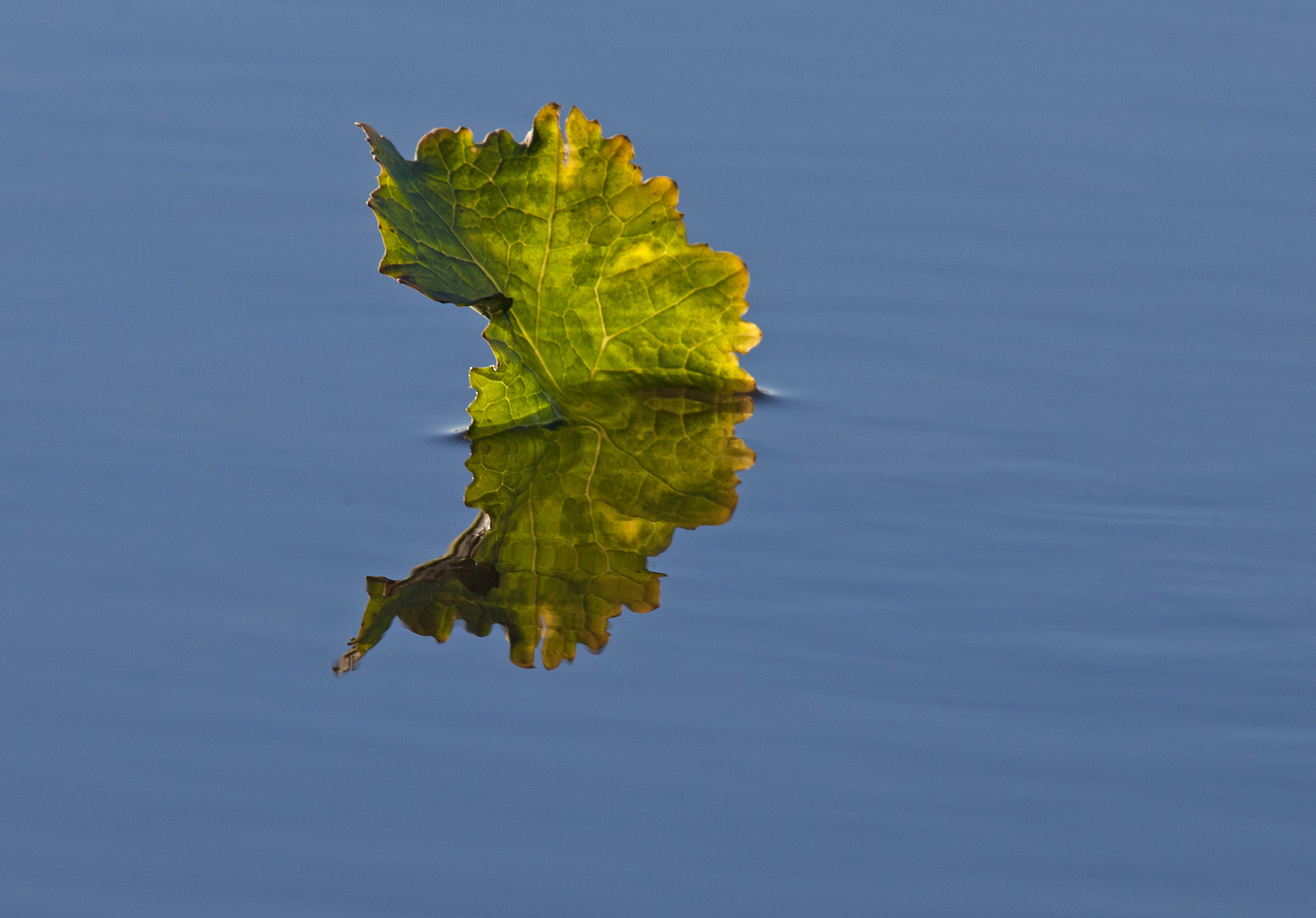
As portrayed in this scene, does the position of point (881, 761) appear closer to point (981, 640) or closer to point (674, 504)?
point (981, 640)

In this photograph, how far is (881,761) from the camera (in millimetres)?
2787

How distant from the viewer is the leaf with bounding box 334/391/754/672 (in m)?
3.23

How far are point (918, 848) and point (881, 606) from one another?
0.75 meters

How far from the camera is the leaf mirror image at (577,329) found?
3742 millimetres

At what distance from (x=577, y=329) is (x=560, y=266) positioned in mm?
167

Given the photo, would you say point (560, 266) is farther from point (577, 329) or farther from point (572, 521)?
point (572, 521)

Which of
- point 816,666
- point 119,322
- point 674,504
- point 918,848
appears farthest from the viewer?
point 119,322

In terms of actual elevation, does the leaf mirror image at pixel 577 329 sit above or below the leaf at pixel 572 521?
above

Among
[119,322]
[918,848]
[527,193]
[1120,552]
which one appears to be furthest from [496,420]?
[918,848]

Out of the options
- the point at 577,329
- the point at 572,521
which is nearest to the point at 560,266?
the point at 577,329

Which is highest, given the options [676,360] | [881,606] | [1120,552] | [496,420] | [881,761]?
[676,360]

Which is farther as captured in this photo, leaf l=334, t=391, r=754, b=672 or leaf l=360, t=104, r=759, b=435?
leaf l=360, t=104, r=759, b=435

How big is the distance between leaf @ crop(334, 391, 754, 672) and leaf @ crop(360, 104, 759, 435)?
0.29ft

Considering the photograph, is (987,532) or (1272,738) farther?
(987,532)
